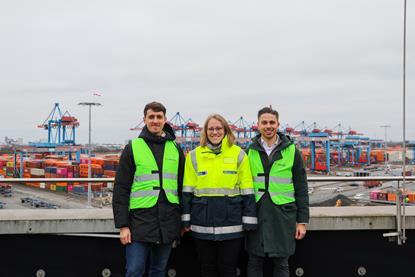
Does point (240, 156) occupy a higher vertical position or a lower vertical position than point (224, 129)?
lower

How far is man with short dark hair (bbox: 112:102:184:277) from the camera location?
2.89 metres

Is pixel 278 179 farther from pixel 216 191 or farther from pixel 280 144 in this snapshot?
pixel 216 191

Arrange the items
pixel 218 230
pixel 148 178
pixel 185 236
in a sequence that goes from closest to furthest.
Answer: pixel 218 230, pixel 148 178, pixel 185 236

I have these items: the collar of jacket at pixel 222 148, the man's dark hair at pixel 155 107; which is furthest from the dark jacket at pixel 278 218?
the man's dark hair at pixel 155 107

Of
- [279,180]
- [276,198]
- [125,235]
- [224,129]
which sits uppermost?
[224,129]

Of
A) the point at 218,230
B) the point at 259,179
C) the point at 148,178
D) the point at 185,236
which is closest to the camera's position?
the point at 218,230

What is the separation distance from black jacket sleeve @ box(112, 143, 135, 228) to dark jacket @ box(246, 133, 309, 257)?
43.5 inches

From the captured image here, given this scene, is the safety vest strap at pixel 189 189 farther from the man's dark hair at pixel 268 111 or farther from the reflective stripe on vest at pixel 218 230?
the man's dark hair at pixel 268 111

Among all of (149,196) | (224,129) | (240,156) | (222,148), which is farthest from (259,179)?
(149,196)

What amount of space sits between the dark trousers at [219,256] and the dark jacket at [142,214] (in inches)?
10.4

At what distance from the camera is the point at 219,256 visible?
9.79ft

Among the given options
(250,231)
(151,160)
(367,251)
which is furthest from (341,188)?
(151,160)

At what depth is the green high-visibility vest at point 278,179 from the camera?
3045mm

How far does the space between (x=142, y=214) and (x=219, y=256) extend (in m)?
0.74
